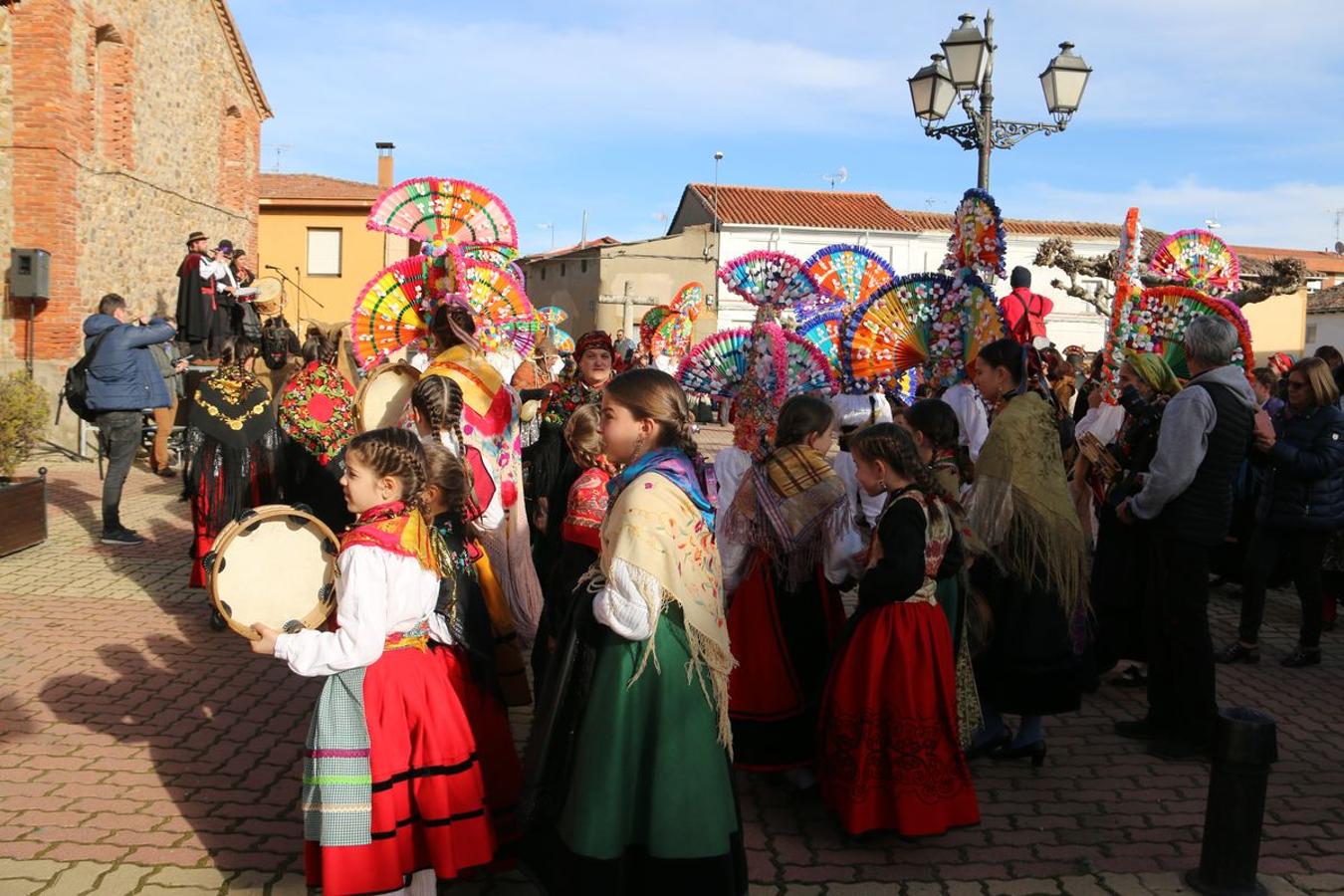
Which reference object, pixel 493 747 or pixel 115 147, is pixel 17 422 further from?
pixel 115 147

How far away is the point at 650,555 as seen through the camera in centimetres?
302

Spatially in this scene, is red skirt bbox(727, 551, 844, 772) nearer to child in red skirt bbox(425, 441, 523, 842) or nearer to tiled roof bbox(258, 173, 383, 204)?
child in red skirt bbox(425, 441, 523, 842)

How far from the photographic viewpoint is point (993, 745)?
5121mm

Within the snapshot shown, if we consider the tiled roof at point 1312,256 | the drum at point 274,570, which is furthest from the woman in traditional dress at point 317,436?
the tiled roof at point 1312,256

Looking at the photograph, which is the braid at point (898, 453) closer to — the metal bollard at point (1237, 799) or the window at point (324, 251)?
the metal bollard at point (1237, 799)

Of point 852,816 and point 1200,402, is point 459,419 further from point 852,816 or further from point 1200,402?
point 1200,402

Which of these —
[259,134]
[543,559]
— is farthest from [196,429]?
[259,134]

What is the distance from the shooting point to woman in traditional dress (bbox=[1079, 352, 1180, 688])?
19.0 ft

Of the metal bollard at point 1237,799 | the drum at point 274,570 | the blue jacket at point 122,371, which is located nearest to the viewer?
the drum at point 274,570

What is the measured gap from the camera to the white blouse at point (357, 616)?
3.16 metres

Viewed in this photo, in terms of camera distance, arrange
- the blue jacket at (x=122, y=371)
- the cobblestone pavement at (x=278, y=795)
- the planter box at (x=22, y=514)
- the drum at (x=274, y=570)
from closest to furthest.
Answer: the drum at (x=274, y=570)
the cobblestone pavement at (x=278, y=795)
the planter box at (x=22, y=514)
the blue jacket at (x=122, y=371)

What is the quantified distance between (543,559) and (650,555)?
3.76 m

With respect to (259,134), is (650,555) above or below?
below

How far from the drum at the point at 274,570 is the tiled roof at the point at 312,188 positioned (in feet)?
97.0
